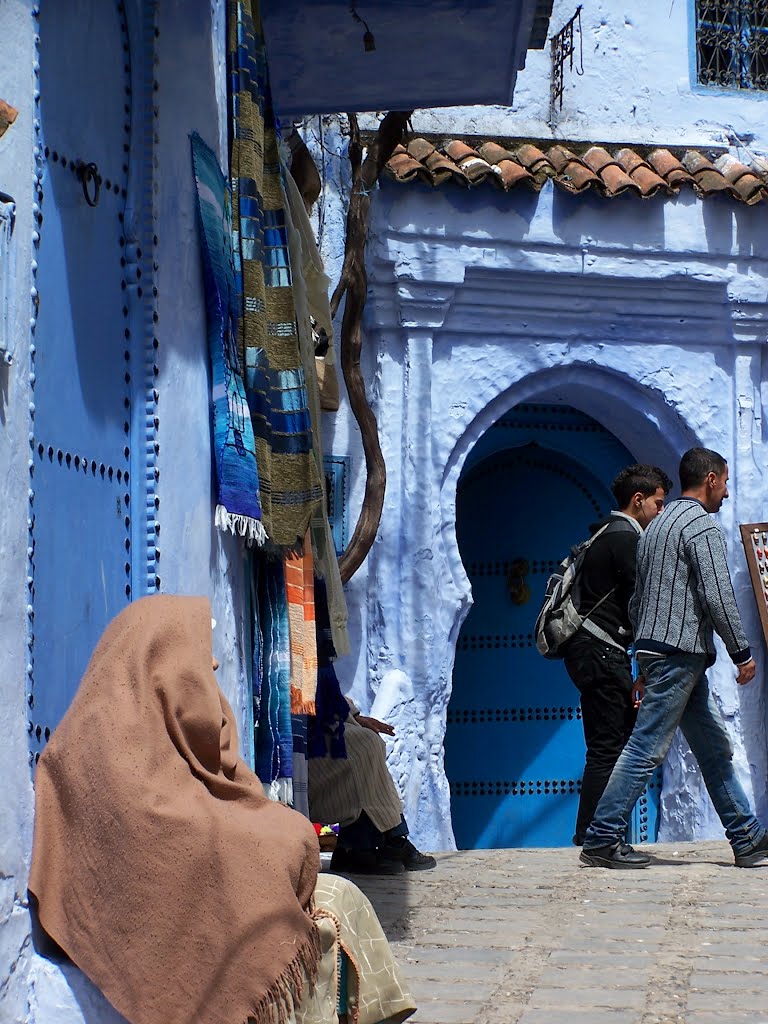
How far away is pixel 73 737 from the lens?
10.4ft

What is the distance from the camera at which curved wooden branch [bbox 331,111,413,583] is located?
24.9 ft

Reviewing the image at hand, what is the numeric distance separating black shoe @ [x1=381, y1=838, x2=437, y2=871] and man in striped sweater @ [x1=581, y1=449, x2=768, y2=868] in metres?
0.69

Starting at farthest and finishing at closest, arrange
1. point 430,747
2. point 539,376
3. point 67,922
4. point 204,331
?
point 539,376 → point 430,747 → point 204,331 → point 67,922

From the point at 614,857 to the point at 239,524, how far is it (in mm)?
2799

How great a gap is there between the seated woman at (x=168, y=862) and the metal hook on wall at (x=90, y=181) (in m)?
1.20

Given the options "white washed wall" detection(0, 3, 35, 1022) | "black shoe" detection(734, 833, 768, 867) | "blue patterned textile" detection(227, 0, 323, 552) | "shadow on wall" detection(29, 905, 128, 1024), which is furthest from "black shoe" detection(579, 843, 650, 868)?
"white washed wall" detection(0, 3, 35, 1022)

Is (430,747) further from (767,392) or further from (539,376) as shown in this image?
(767,392)

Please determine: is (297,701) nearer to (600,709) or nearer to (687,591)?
(687,591)

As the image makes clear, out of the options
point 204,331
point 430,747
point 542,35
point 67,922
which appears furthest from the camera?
point 430,747

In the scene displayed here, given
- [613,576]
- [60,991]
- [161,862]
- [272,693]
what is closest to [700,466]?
[613,576]

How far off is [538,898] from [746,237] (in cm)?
416

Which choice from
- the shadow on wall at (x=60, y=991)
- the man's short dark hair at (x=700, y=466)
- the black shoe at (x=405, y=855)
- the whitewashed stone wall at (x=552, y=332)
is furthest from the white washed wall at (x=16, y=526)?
the whitewashed stone wall at (x=552, y=332)

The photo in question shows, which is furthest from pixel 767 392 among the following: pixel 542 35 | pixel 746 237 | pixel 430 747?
pixel 542 35

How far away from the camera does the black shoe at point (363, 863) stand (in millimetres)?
6393
